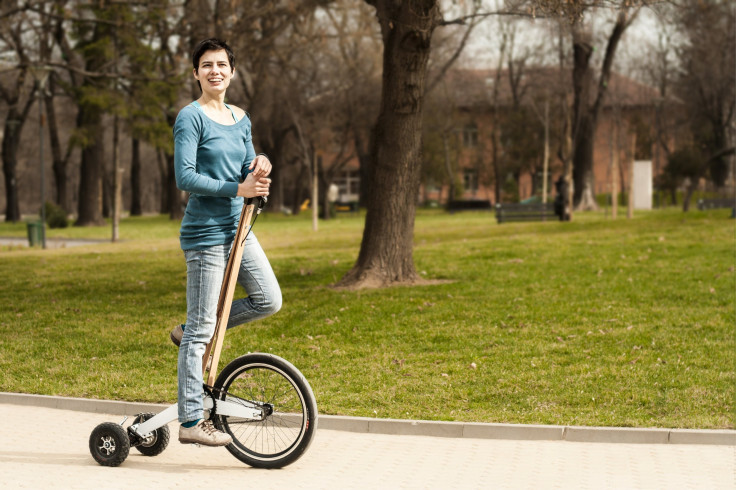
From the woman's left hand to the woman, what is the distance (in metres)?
0.01

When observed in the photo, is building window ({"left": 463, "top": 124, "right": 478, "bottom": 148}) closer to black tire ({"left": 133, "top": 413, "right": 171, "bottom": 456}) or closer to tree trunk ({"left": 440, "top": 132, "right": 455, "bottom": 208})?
tree trunk ({"left": 440, "top": 132, "right": 455, "bottom": 208})

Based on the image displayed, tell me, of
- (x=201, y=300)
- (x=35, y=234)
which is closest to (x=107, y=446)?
(x=201, y=300)

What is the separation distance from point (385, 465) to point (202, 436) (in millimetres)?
1201

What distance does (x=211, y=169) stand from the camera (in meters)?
5.37

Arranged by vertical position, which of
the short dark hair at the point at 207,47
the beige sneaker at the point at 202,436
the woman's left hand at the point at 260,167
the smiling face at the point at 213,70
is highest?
the short dark hair at the point at 207,47

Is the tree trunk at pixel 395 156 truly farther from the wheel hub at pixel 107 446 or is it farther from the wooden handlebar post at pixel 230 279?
the wooden handlebar post at pixel 230 279

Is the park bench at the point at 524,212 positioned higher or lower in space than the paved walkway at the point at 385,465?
higher

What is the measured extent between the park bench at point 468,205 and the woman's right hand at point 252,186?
45519 millimetres

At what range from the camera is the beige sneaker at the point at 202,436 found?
5434mm

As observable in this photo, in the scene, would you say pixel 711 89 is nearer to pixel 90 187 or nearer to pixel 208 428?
pixel 90 187

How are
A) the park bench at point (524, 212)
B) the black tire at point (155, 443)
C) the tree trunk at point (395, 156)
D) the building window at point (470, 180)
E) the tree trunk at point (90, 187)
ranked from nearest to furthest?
1. the black tire at point (155, 443)
2. the tree trunk at point (395, 156)
3. the park bench at point (524, 212)
4. the tree trunk at point (90, 187)
5. the building window at point (470, 180)

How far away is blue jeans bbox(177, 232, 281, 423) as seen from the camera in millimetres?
5430

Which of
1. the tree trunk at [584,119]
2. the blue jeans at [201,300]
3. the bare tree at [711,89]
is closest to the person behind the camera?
the blue jeans at [201,300]

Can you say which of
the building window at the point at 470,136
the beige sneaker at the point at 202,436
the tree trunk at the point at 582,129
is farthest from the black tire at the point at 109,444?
the building window at the point at 470,136
